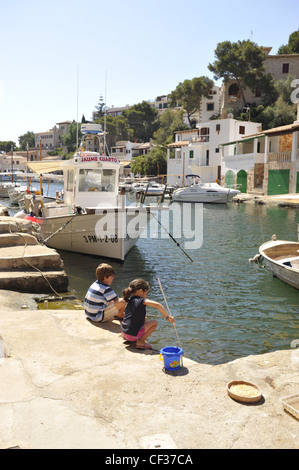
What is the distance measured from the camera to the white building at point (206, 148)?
189 feet

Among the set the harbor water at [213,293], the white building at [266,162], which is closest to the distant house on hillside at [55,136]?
the white building at [266,162]

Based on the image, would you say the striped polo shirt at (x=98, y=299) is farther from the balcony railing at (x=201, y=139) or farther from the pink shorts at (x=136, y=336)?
the balcony railing at (x=201, y=139)

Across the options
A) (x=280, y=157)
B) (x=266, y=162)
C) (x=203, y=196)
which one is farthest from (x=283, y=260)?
(x=266, y=162)

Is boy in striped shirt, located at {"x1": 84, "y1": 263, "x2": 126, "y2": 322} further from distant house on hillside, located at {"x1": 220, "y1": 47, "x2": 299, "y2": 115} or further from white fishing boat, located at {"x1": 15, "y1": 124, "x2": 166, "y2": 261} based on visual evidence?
distant house on hillside, located at {"x1": 220, "y1": 47, "x2": 299, "y2": 115}

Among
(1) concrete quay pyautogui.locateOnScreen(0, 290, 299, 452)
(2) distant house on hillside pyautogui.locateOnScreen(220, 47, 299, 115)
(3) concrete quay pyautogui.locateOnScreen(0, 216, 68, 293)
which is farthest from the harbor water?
(2) distant house on hillside pyautogui.locateOnScreen(220, 47, 299, 115)

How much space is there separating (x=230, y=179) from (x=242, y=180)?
3.00 metres

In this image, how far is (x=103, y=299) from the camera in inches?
279

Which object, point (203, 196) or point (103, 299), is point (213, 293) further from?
point (203, 196)

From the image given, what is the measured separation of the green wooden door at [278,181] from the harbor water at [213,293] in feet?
68.7

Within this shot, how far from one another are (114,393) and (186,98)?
251ft

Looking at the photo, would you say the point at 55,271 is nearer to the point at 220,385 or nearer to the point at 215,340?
the point at 215,340

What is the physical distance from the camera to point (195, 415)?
4.16m

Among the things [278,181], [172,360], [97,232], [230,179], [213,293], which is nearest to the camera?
[172,360]

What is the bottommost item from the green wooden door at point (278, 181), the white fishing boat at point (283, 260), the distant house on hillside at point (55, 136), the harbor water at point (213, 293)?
the harbor water at point (213, 293)
